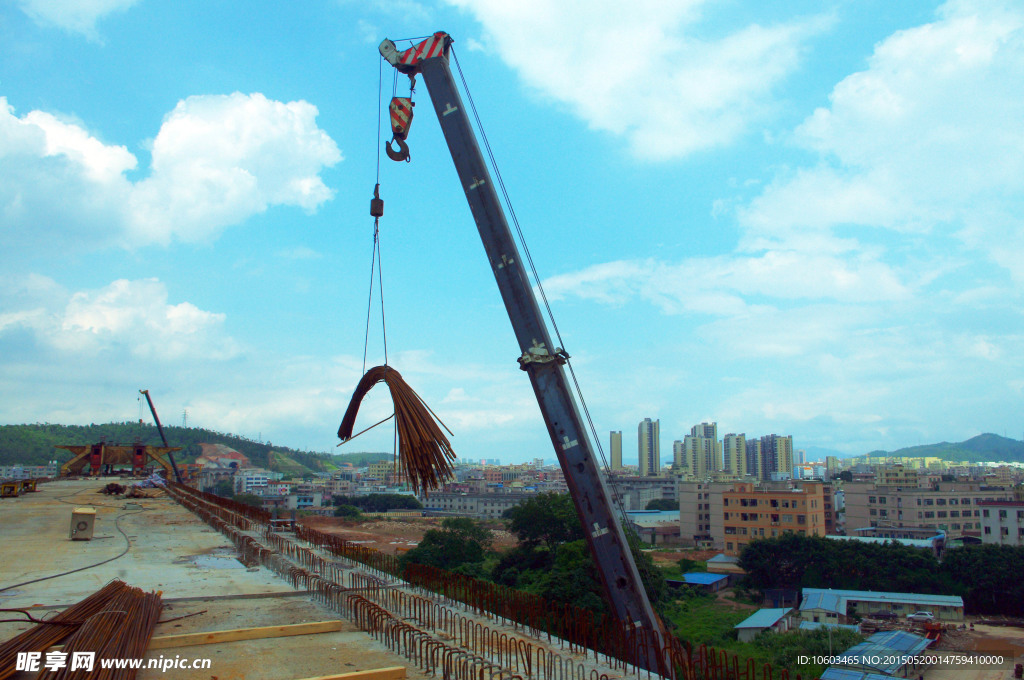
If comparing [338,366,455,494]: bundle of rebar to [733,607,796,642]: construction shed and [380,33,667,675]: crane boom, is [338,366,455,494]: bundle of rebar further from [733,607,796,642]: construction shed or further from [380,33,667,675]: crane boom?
[733,607,796,642]: construction shed

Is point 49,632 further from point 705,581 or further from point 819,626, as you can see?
point 705,581

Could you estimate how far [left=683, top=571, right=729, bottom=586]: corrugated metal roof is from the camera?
37.2 m

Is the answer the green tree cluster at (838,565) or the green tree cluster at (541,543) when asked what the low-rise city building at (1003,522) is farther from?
the green tree cluster at (541,543)

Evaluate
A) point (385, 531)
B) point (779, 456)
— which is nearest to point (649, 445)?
point (779, 456)

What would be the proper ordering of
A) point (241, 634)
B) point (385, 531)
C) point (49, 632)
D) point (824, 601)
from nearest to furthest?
point (49, 632), point (241, 634), point (824, 601), point (385, 531)

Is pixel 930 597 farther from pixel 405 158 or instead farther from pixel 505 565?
pixel 405 158

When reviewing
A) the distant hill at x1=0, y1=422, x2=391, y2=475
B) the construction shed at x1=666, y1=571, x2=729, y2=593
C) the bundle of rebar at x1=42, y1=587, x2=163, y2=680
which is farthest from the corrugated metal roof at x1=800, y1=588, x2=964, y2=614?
the distant hill at x1=0, y1=422, x2=391, y2=475

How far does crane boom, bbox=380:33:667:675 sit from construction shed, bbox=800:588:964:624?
79.2 feet

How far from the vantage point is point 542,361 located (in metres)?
7.88

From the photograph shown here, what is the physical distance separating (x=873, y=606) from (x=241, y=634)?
1209 inches

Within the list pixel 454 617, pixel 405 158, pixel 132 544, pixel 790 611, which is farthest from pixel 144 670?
pixel 790 611

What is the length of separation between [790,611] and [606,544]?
988 inches

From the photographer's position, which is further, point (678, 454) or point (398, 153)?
point (678, 454)

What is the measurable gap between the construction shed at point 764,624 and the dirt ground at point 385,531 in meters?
24.7
